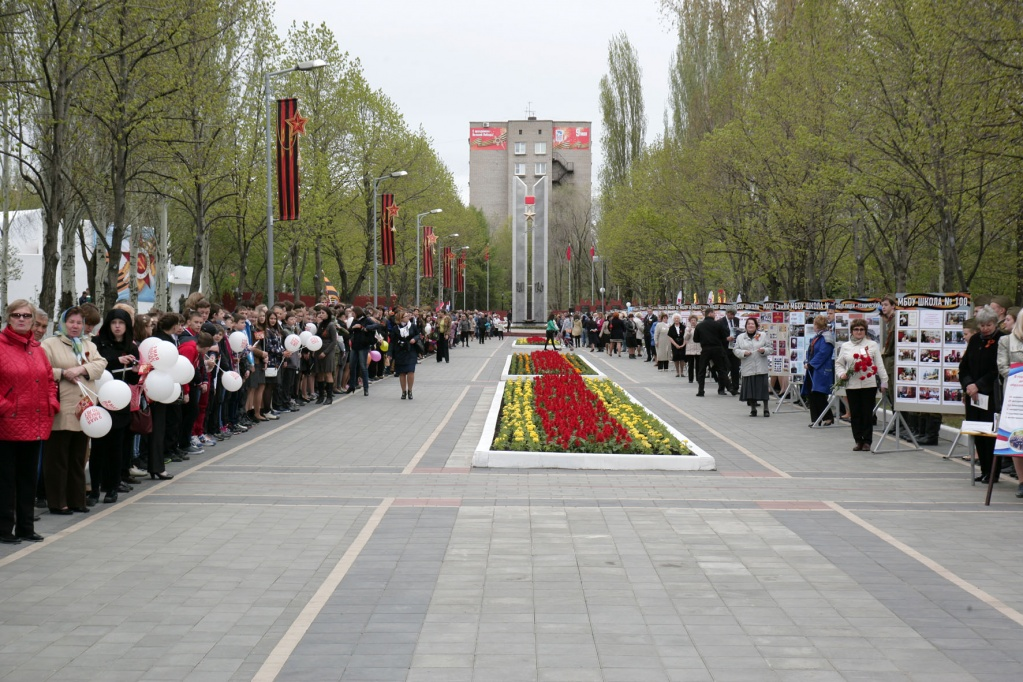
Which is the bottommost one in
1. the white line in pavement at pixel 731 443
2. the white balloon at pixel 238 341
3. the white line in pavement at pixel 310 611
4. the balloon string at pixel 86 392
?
the white line in pavement at pixel 731 443

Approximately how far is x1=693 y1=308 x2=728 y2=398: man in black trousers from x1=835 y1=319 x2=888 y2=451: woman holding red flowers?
413 inches

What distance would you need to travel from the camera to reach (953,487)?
1266 cm

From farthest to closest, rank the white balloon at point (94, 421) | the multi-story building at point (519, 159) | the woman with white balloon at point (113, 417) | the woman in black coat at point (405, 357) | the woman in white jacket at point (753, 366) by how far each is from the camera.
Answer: the multi-story building at point (519, 159), the woman in black coat at point (405, 357), the woman in white jacket at point (753, 366), the woman with white balloon at point (113, 417), the white balloon at point (94, 421)

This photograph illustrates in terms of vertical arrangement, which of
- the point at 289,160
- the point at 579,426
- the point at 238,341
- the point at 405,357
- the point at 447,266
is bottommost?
the point at 579,426

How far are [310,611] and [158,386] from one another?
5369mm

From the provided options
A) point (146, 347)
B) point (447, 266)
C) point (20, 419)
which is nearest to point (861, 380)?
point (146, 347)

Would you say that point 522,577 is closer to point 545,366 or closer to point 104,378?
point 104,378

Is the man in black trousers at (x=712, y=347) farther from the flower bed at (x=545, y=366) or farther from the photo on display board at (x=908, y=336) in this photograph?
the photo on display board at (x=908, y=336)

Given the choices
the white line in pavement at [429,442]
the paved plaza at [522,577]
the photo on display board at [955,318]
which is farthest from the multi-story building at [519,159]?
the paved plaza at [522,577]

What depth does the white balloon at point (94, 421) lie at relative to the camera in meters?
10.1

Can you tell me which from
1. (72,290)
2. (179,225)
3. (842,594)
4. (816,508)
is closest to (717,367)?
(816,508)

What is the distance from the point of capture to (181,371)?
1220 centimetres

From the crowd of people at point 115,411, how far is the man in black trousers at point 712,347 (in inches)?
372

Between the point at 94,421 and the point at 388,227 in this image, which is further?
the point at 388,227
